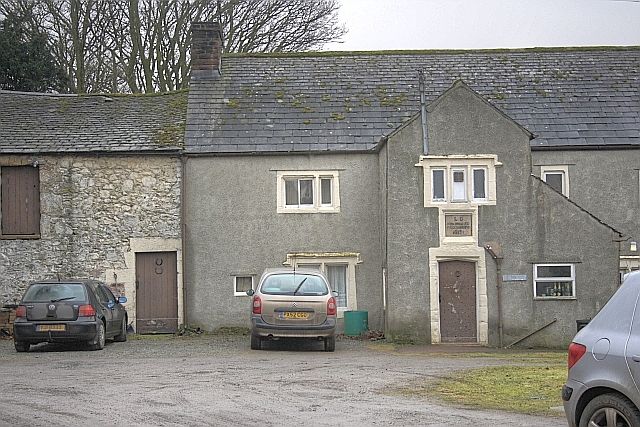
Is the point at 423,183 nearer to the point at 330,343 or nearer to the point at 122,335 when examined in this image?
the point at 330,343

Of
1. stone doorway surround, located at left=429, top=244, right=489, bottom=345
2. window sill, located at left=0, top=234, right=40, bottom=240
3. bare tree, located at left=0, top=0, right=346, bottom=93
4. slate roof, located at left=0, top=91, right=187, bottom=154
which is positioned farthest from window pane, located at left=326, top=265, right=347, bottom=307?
bare tree, located at left=0, top=0, right=346, bottom=93

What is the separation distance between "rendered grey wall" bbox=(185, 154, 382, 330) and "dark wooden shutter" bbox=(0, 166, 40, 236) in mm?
4085

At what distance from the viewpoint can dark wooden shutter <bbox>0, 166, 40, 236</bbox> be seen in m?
26.4

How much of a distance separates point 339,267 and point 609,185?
25.1ft

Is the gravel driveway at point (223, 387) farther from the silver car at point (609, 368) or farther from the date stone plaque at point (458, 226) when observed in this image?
the date stone plaque at point (458, 226)

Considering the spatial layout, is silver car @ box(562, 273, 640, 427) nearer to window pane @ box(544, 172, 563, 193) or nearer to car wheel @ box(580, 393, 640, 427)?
car wheel @ box(580, 393, 640, 427)

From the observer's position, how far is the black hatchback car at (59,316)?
20141 millimetres

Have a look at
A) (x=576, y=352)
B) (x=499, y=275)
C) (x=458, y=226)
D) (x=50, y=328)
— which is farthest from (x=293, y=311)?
(x=576, y=352)

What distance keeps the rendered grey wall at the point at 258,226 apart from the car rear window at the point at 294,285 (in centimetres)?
540

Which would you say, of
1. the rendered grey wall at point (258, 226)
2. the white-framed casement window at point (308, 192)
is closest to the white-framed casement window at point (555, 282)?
the rendered grey wall at point (258, 226)

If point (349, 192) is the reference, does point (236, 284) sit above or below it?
below

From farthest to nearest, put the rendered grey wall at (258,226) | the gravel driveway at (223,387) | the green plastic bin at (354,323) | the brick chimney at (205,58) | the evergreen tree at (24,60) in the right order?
the evergreen tree at (24,60), the brick chimney at (205,58), the rendered grey wall at (258,226), the green plastic bin at (354,323), the gravel driveway at (223,387)

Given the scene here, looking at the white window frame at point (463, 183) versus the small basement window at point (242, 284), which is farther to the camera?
the small basement window at point (242, 284)

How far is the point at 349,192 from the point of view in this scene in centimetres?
2672
